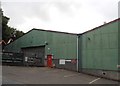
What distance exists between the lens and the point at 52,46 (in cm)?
3462

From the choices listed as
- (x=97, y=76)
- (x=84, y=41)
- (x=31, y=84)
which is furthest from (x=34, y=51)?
(x=31, y=84)

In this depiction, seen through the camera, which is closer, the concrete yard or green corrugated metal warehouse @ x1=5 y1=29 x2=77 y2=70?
the concrete yard

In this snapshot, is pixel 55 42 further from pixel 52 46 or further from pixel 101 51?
pixel 101 51

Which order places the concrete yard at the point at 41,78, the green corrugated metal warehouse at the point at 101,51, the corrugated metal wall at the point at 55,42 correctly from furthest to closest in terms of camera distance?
1. the corrugated metal wall at the point at 55,42
2. the green corrugated metal warehouse at the point at 101,51
3. the concrete yard at the point at 41,78

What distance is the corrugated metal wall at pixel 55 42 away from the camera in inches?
1254

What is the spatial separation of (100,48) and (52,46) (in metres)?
8.19

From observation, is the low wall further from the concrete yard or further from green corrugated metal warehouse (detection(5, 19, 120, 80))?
the concrete yard

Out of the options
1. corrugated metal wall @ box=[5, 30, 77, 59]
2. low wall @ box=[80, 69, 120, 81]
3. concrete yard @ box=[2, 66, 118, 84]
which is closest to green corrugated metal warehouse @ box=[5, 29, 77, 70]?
corrugated metal wall @ box=[5, 30, 77, 59]

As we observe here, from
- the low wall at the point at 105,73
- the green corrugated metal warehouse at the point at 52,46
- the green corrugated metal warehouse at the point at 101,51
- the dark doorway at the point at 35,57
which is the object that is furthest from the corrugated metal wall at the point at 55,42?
the low wall at the point at 105,73

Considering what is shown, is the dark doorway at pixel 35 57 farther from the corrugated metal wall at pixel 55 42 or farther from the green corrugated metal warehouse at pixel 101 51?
the green corrugated metal warehouse at pixel 101 51

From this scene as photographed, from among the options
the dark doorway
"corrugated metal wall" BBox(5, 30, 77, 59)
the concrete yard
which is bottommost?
the concrete yard

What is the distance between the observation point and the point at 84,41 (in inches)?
1215

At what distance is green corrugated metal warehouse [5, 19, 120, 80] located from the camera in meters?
27.5

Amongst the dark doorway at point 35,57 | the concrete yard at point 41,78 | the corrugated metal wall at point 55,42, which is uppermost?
the corrugated metal wall at point 55,42
